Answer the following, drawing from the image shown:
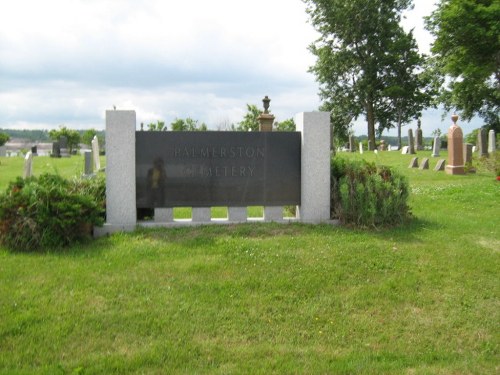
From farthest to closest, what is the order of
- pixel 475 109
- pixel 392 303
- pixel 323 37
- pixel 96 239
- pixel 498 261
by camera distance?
1. pixel 323 37
2. pixel 475 109
3. pixel 96 239
4. pixel 498 261
5. pixel 392 303

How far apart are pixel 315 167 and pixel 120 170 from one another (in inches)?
129

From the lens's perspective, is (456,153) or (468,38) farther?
(468,38)

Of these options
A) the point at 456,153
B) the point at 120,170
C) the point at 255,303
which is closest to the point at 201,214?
the point at 120,170

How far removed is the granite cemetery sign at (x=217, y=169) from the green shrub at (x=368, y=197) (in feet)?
2.56

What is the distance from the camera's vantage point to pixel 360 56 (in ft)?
138

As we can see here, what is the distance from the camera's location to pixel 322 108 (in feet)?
144

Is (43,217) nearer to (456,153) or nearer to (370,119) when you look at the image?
(456,153)

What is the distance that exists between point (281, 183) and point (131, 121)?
108 inches

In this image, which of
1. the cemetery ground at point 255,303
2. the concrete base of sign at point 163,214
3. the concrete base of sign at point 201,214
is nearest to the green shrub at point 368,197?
the cemetery ground at point 255,303

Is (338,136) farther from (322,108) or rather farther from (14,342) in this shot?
(14,342)

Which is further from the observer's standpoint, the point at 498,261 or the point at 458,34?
the point at 458,34

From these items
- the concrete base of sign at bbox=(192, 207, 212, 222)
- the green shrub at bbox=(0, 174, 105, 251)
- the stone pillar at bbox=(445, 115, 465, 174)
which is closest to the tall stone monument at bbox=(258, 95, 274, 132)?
the stone pillar at bbox=(445, 115, 465, 174)

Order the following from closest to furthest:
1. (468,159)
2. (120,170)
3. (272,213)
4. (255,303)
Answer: (255,303) < (120,170) < (272,213) < (468,159)

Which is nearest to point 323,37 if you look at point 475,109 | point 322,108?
point 322,108
